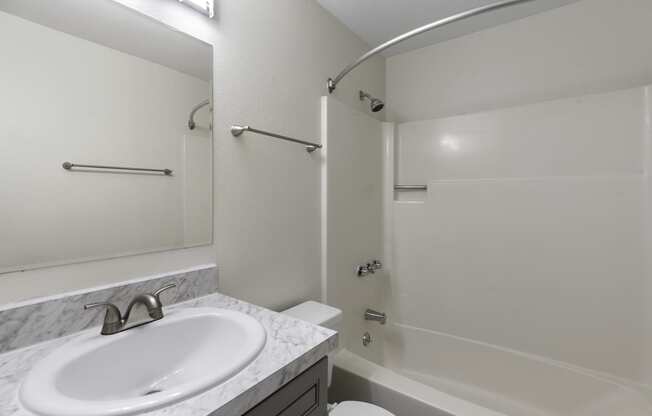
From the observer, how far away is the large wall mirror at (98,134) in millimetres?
731

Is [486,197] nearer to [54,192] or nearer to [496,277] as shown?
[496,277]

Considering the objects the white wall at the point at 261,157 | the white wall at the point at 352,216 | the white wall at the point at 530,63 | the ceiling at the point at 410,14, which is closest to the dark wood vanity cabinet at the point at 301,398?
the white wall at the point at 261,157

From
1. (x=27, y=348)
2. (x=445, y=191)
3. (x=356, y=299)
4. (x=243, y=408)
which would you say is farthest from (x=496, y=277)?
(x=27, y=348)

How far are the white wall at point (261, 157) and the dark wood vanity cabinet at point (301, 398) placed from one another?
23.0 inches

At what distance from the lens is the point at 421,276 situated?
2.13 m

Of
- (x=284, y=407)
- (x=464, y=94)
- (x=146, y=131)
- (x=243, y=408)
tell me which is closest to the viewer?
(x=243, y=408)

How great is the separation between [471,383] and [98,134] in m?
2.34

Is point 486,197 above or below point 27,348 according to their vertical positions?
above

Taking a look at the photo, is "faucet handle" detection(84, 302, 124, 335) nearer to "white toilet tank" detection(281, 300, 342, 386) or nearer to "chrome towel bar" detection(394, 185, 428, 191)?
"white toilet tank" detection(281, 300, 342, 386)

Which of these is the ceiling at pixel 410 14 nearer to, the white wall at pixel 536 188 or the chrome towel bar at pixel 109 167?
the white wall at pixel 536 188

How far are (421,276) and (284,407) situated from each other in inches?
65.4

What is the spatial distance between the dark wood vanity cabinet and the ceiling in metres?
1.80

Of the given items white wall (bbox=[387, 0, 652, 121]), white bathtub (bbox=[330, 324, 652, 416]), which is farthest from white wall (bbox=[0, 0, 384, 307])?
white wall (bbox=[387, 0, 652, 121])

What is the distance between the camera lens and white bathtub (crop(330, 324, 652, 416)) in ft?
4.44
